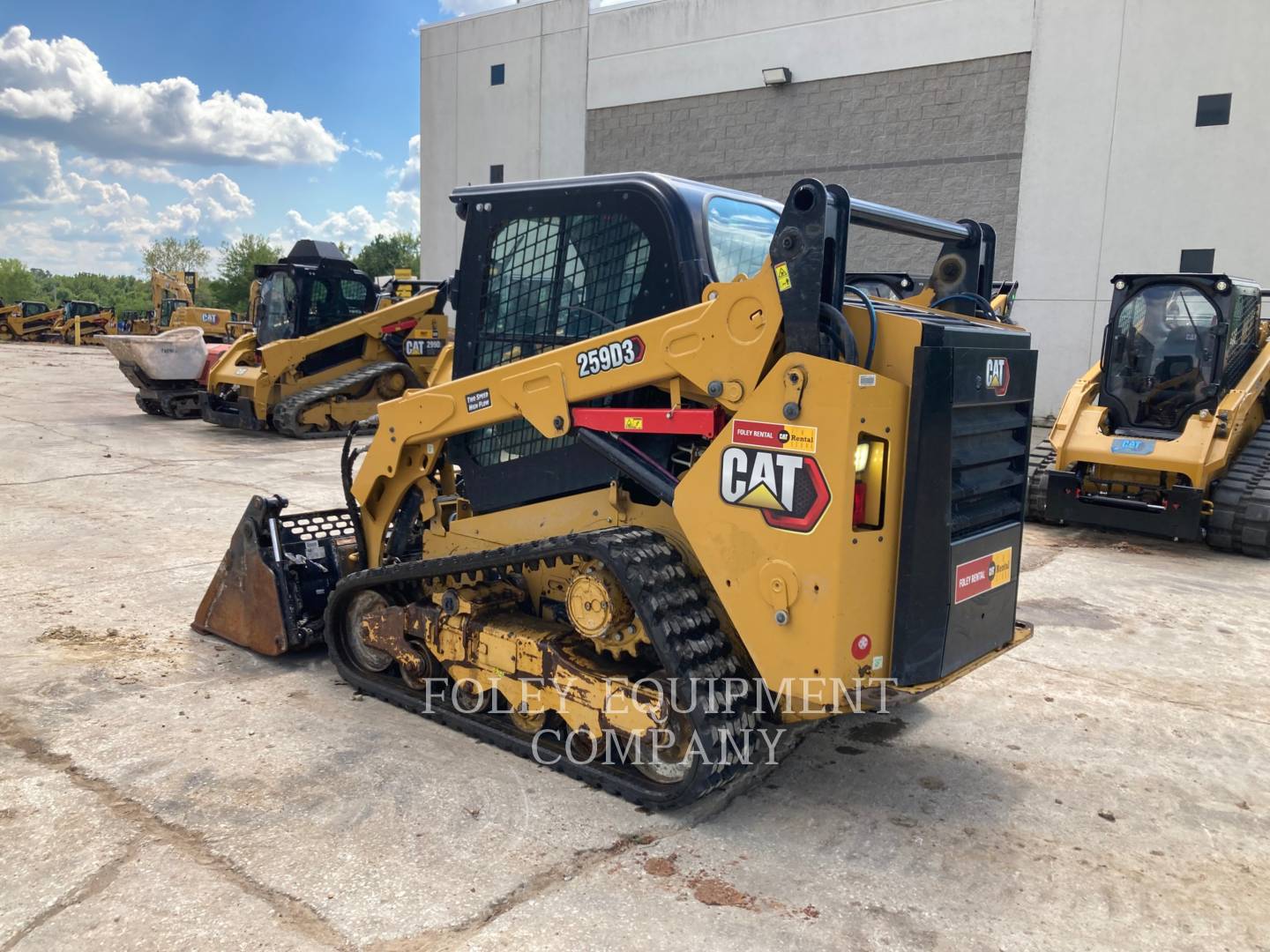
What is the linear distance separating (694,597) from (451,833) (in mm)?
1175

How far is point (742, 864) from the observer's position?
3.21m

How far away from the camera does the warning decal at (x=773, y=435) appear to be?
3.15m

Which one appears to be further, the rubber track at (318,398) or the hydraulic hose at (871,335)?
the rubber track at (318,398)

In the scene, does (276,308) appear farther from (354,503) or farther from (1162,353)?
(1162,353)

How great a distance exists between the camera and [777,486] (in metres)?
3.22

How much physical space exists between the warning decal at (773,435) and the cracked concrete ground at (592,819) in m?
1.38

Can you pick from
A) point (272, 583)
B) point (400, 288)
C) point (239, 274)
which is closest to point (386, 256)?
point (239, 274)

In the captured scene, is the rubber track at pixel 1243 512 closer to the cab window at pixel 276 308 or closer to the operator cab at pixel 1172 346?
the operator cab at pixel 1172 346

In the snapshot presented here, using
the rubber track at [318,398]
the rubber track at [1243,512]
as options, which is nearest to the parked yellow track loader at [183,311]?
the rubber track at [318,398]

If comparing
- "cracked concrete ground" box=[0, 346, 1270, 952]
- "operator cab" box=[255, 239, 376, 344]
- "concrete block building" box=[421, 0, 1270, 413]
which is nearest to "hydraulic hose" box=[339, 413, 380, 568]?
"cracked concrete ground" box=[0, 346, 1270, 952]

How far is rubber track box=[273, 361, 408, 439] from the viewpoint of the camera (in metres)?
13.9

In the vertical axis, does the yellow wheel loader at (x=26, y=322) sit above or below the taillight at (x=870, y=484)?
above

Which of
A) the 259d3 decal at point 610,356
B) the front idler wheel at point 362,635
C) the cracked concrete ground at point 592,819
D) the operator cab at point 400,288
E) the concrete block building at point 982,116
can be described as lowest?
the cracked concrete ground at point 592,819

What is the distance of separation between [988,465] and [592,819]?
1.95m
